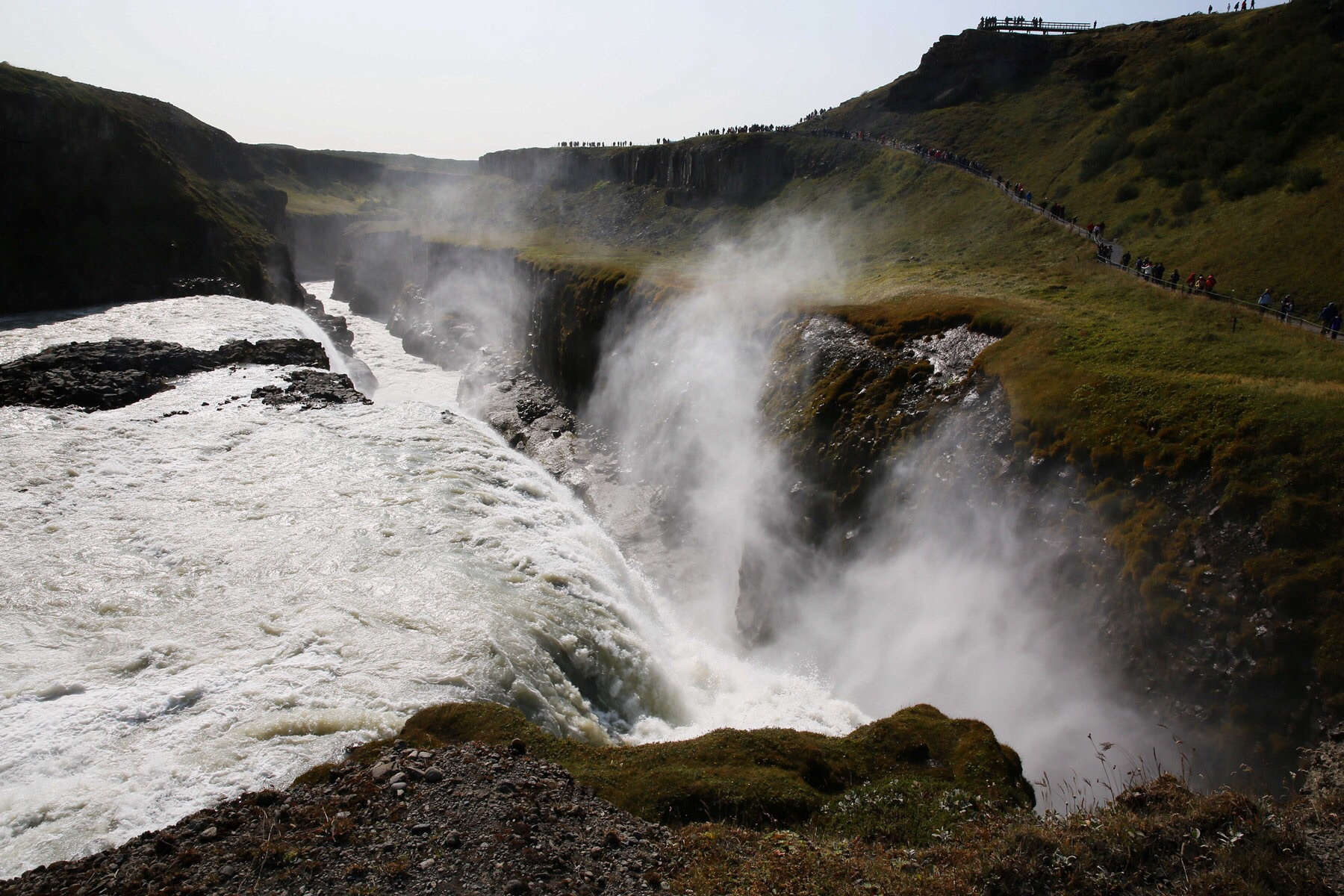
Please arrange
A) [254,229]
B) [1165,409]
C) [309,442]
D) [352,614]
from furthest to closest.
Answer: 1. [254,229]
2. [309,442]
3. [1165,409]
4. [352,614]

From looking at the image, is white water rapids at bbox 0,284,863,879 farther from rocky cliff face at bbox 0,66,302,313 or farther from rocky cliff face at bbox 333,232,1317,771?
rocky cliff face at bbox 0,66,302,313

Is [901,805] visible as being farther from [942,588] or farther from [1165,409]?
[1165,409]

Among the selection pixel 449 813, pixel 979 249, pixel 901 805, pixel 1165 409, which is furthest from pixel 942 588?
pixel 979 249

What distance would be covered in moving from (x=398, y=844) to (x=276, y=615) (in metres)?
11.2

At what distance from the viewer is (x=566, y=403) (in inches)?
2095

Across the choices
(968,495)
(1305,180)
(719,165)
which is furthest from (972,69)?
(968,495)

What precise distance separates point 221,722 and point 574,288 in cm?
4565

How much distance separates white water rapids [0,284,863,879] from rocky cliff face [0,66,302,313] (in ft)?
101

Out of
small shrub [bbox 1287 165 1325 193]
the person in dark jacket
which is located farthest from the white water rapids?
small shrub [bbox 1287 165 1325 193]

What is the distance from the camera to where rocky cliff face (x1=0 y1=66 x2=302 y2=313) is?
53750mm

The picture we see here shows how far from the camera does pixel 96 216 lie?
58.4 metres

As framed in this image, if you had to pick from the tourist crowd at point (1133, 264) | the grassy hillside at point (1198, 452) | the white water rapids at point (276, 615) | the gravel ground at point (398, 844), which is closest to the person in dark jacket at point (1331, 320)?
the tourist crowd at point (1133, 264)

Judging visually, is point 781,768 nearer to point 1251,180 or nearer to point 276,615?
point 276,615

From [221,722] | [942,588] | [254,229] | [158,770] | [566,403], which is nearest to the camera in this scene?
[158,770]
